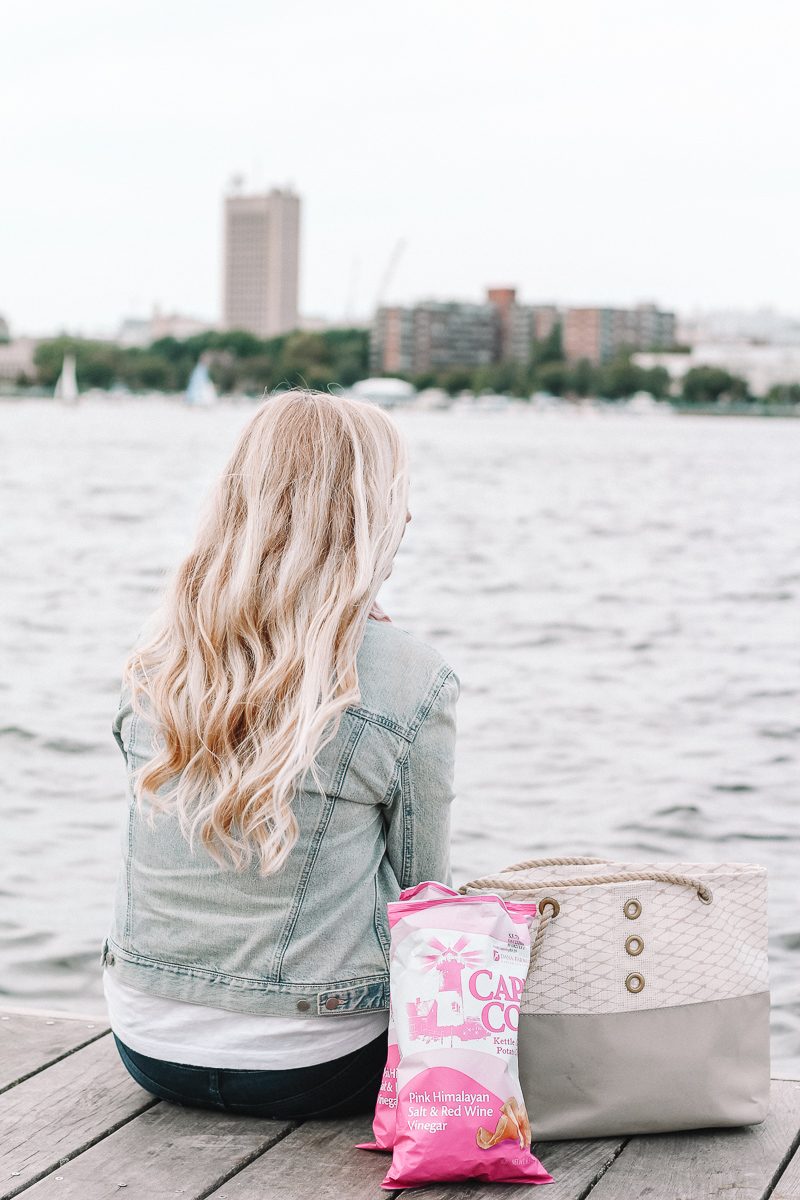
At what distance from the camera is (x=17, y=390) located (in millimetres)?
117375

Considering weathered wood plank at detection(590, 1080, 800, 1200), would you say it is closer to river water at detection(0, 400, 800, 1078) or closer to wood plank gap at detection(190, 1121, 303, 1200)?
wood plank gap at detection(190, 1121, 303, 1200)

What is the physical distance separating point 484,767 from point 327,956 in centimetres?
505

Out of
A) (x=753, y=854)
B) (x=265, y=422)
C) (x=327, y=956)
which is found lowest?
(x=753, y=854)

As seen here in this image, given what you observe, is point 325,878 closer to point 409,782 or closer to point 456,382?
point 409,782

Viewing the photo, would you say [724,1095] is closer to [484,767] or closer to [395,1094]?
[395,1094]

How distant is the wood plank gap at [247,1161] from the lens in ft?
6.19

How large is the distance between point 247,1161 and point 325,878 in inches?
16.6

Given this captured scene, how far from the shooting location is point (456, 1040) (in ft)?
Answer: 5.90

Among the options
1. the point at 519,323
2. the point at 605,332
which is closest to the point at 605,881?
the point at 605,332

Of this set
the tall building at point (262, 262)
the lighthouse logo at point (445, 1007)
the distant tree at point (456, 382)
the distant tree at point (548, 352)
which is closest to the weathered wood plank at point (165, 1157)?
the lighthouse logo at point (445, 1007)

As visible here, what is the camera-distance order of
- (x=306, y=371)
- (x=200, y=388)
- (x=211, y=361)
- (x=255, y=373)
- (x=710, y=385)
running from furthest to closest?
(x=211, y=361), (x=710, y=385), (x=255, y=373), (x=306, y=371), (x=200, y=388)

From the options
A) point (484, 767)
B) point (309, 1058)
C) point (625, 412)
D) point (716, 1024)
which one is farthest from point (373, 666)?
point (625, 412)

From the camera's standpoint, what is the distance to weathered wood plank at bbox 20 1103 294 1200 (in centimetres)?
189

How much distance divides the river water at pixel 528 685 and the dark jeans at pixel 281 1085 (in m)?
0.76
